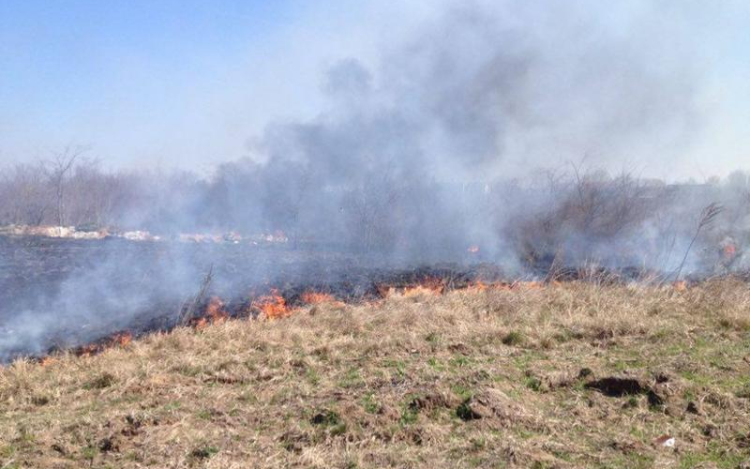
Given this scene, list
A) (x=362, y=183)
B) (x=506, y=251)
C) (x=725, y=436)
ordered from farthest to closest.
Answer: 1. (x=362, y=183)
2. (x=506, y=251)
3. (x=725, y=436)

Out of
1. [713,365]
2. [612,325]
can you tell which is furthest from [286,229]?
[713,365]

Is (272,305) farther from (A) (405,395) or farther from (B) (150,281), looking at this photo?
(A) (405,395)

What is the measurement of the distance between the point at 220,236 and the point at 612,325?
786 inches

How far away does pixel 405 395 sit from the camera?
15.7 ft

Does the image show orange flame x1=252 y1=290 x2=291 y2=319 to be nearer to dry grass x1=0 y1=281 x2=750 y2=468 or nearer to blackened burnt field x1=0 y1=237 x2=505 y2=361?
blackened burnt field x1=0 y1=237 x2=505 y2=361

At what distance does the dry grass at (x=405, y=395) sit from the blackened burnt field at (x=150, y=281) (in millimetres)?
2971

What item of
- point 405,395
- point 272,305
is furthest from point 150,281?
point 405,395

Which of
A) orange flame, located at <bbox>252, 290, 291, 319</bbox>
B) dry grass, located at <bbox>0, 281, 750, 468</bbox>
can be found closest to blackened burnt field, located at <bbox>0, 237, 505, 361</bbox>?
orange flame, located at <bbox>252, 290, 291, 319</bbox>

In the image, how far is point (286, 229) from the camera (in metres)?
25.1

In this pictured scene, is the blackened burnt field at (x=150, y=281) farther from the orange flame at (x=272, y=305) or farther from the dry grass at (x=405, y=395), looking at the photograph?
the dry grass at (x=405, y=395)

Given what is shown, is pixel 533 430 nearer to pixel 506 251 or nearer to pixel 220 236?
pixel 506 251

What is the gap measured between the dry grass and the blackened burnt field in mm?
2971

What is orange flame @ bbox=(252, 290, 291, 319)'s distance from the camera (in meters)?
9.82

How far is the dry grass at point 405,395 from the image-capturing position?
12.4ft
